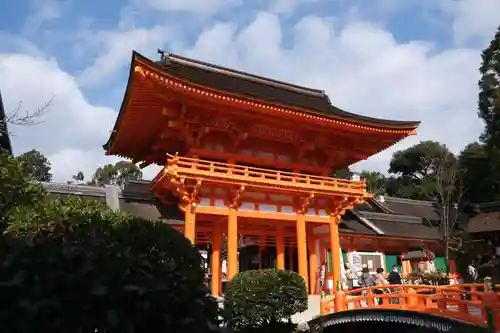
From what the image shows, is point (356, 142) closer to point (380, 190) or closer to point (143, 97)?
point (143, 97)

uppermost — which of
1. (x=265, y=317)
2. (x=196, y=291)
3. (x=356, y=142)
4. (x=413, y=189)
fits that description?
(x=413, y=189)

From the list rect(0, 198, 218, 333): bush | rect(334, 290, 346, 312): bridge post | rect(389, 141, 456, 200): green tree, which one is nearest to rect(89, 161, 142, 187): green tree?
rect(389, 141, 456, 200): green tree

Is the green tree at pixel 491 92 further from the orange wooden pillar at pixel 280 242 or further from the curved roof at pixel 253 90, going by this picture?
the orange wooden pillar at pixel 280 242

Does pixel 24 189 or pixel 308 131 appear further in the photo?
pixel 308 131

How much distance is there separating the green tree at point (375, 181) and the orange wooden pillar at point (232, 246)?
3899 cm

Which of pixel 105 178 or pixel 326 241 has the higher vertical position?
pixel 105 178

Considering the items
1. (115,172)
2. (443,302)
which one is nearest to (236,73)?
(443,302)

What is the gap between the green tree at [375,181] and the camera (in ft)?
175

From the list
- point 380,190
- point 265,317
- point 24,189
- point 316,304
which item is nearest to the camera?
point 24,189

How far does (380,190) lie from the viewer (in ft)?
177

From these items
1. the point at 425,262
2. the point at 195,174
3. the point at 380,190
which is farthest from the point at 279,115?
the point at 380,190

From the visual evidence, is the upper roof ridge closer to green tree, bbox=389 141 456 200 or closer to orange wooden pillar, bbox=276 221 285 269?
orange wooden pillar, bbox=276 221 285 269

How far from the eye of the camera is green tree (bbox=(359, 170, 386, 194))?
53.5 meters

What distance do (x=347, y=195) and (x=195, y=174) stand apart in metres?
6.32
